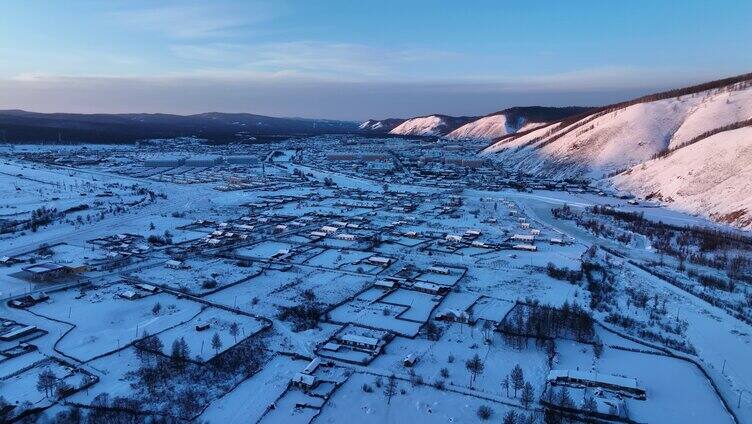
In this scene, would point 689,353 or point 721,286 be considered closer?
point 689,353

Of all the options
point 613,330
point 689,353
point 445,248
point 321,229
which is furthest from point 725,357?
point 321,229

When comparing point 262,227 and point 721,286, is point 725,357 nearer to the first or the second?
point 721,286

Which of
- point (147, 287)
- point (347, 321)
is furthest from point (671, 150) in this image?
point (147, 287)

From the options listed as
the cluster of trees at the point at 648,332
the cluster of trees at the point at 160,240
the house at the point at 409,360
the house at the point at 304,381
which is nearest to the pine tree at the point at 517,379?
the house at the point at 409,360

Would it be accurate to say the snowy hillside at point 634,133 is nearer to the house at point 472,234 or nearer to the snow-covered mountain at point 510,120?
the house at point 472,234

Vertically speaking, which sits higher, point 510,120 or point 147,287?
point 510,120

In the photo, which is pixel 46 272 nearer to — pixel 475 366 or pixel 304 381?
pixel 304 381

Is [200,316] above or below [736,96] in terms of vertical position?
below
